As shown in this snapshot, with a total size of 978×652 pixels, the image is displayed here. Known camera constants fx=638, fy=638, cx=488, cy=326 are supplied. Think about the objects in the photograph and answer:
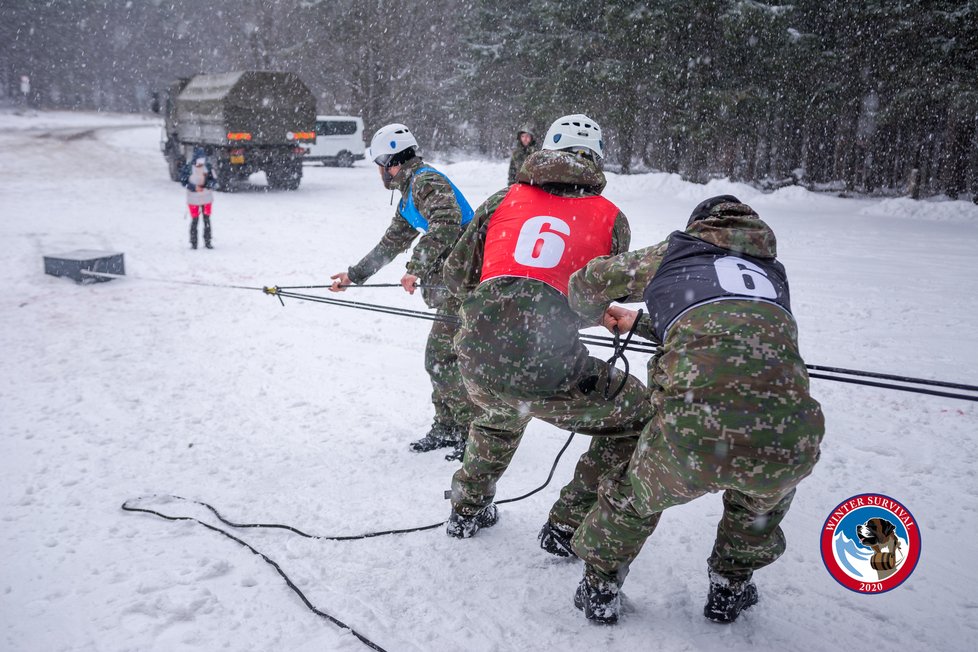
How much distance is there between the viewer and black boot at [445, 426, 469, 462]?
4.27 metres

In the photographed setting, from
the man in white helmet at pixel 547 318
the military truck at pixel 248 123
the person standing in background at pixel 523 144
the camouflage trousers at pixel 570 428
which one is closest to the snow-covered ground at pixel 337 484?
the camouflage trousers at pixel 570 428

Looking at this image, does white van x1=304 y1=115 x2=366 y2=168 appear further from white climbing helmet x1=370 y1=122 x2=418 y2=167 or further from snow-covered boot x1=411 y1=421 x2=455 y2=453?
snow-covered boot x1=411 y1=421 x2=455 y2=453

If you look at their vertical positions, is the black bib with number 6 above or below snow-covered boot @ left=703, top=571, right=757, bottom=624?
above

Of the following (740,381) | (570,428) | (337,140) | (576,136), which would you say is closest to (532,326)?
(570,428)

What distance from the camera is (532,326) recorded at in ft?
8.93

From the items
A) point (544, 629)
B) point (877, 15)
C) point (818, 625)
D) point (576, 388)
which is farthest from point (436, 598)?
point (877, 15)

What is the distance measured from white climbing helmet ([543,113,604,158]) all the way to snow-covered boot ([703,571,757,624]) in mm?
2189

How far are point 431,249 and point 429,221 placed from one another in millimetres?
206

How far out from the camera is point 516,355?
2.73 metres

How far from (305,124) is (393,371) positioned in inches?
587

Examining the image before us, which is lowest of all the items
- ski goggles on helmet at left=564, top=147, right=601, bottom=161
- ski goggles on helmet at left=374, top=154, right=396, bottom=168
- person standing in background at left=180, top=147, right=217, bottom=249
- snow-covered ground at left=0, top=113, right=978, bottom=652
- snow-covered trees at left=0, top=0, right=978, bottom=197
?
snow-covered ground at left=0, top=113, right=978, bottom=652

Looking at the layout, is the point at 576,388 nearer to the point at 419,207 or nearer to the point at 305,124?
the point at 419,207

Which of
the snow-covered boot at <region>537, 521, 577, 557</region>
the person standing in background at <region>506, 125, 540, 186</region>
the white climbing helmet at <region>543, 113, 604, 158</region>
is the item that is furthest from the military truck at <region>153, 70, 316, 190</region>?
the snow-covered boot at <region>537, 521, 577, 557</region>

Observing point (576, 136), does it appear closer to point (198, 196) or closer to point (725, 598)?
point (725, 598)
